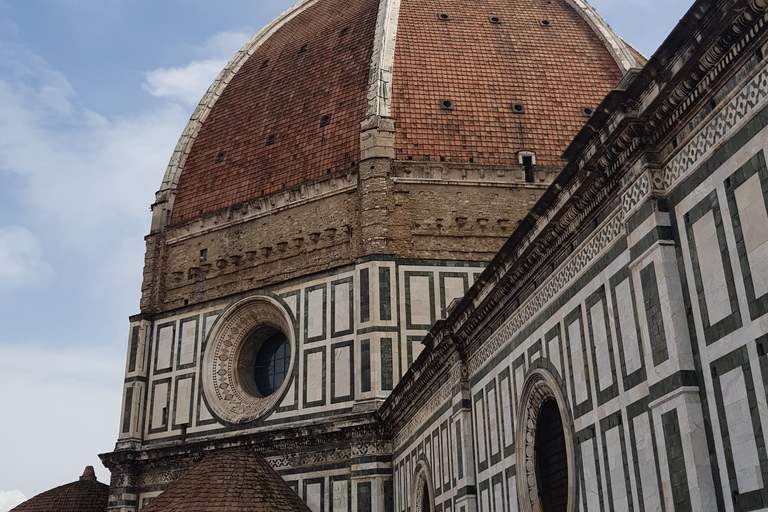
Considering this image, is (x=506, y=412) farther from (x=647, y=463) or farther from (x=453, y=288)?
(x=453, y=288)

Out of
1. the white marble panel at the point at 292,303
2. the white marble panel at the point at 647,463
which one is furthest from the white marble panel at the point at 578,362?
the white marble panel at the point at 292,303

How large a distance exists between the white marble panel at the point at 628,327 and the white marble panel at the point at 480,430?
4431mm

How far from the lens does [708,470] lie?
20.9 ft

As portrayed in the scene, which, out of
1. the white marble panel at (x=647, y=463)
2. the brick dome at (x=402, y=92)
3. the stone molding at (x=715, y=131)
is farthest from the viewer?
the brick dome at (x=402, y=92)

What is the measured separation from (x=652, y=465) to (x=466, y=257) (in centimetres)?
1427

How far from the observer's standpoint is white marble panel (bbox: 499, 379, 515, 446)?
430 inches

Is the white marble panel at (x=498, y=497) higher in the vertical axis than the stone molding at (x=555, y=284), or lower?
lower

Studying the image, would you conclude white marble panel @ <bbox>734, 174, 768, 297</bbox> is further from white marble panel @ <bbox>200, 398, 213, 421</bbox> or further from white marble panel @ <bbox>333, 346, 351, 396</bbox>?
white marble panel @ <bbox>200, 398, 213, 421</bbox>

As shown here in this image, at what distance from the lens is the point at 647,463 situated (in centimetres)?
727

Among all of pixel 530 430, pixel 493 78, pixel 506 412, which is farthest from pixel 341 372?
pixel 530 430

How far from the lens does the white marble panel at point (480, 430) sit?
471 inches

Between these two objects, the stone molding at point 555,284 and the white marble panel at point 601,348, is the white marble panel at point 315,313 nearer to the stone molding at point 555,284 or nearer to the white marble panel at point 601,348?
the stone molding at point 555,284

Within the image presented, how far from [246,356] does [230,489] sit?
5.22 m

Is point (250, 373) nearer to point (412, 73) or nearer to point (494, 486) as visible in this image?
point (412, 73)
